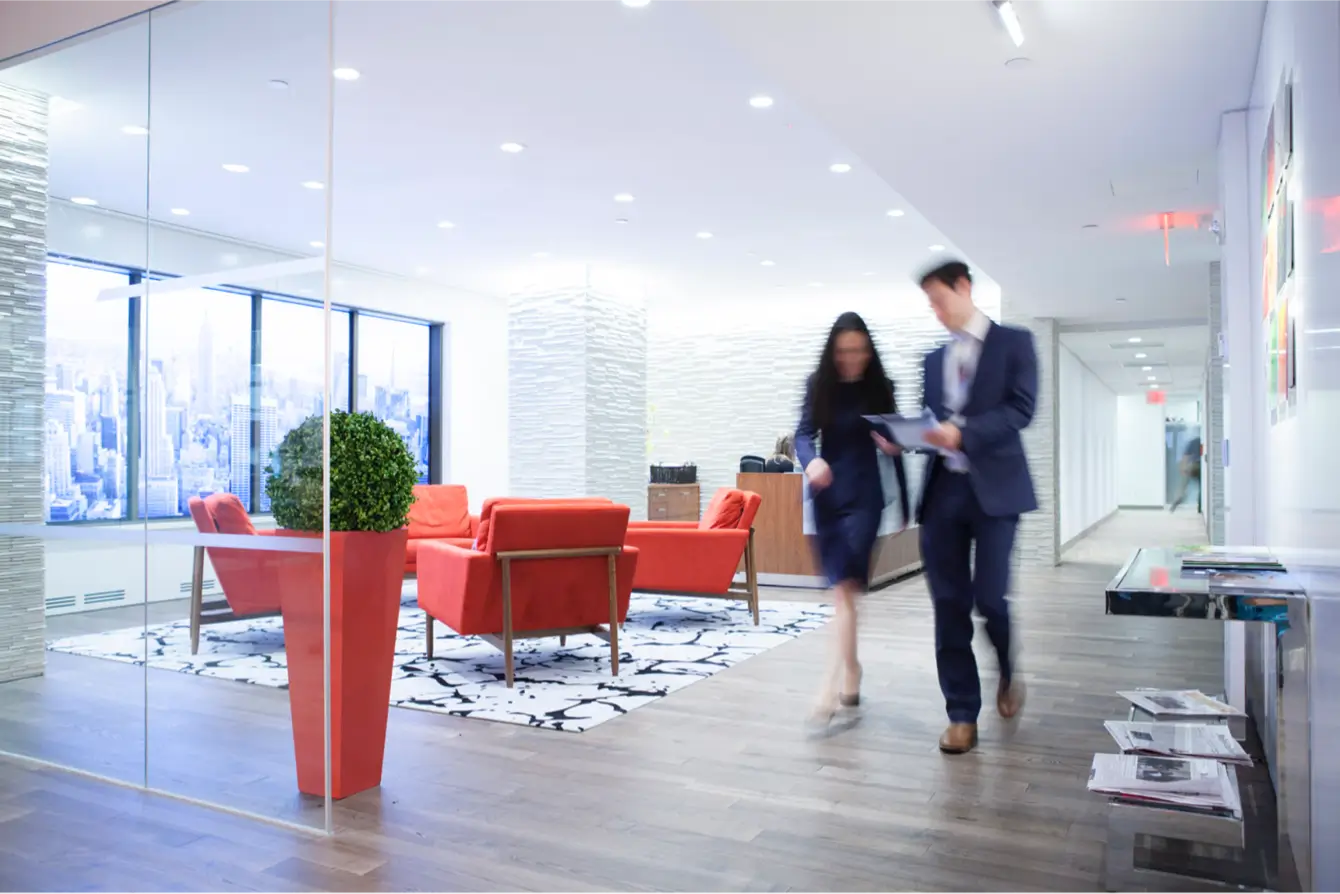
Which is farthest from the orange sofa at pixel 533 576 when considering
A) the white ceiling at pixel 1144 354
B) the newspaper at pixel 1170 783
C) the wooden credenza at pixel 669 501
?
the white ceiling at pixel 1144 354

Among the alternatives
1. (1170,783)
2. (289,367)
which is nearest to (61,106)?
(289,367)

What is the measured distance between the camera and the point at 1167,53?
3951 millimetres

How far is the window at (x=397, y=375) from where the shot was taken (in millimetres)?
10211

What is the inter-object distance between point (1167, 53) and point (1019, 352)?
1.73 meters

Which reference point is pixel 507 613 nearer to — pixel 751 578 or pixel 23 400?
pixel 23 400

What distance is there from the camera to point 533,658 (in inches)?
206

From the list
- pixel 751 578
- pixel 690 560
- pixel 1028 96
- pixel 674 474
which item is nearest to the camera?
pixel 1028 96

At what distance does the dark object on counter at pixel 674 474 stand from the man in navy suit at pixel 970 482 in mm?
8077

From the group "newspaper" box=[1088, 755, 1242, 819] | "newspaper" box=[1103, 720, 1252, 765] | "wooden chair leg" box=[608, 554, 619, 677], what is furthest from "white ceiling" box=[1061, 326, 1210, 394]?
"newspaper" box=[1088, 755, 1242, 819]

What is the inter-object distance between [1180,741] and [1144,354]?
13751mm

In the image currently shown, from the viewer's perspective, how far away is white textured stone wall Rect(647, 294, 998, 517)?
11.9 m

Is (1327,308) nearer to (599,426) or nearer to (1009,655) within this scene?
(1009,655)

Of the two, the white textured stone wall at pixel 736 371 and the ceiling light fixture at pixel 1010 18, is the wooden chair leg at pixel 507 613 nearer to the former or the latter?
the ceiling light fixture at pixel 1010 18

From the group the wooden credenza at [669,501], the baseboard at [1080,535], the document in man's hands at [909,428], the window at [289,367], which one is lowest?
the baseboard at [1080,535]
